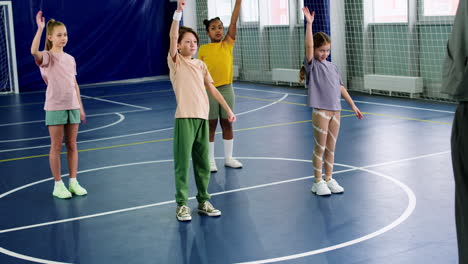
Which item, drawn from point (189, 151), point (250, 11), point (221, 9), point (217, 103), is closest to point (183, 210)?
point (189, 151)

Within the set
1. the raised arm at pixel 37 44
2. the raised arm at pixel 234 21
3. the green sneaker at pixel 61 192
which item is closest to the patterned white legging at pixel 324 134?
the raised arm at pixel 234 21

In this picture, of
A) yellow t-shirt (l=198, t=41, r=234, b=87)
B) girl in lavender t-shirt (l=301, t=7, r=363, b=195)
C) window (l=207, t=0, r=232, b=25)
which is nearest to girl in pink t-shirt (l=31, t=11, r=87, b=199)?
yellow t-shirt (l=198, t=41, r=234, b=87)

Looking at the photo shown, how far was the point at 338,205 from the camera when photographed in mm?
4766

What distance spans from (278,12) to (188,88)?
1001cm

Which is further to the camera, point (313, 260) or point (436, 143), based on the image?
point (436, 143)

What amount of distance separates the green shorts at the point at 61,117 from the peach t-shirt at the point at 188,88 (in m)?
1.29

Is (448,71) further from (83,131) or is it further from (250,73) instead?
(250,73)

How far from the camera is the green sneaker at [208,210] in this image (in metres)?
4.64

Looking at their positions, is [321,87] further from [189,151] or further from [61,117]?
[61,117]

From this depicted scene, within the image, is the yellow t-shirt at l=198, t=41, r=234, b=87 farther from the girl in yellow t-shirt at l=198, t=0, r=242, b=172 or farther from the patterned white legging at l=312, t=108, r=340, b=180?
the patterned white legging at l=312, t=108, r=340, b=180

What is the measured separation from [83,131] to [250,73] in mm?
6663

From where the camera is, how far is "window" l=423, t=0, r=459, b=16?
9859mm

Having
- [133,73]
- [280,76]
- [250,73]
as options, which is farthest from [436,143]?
[133,73]

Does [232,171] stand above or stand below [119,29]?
below
